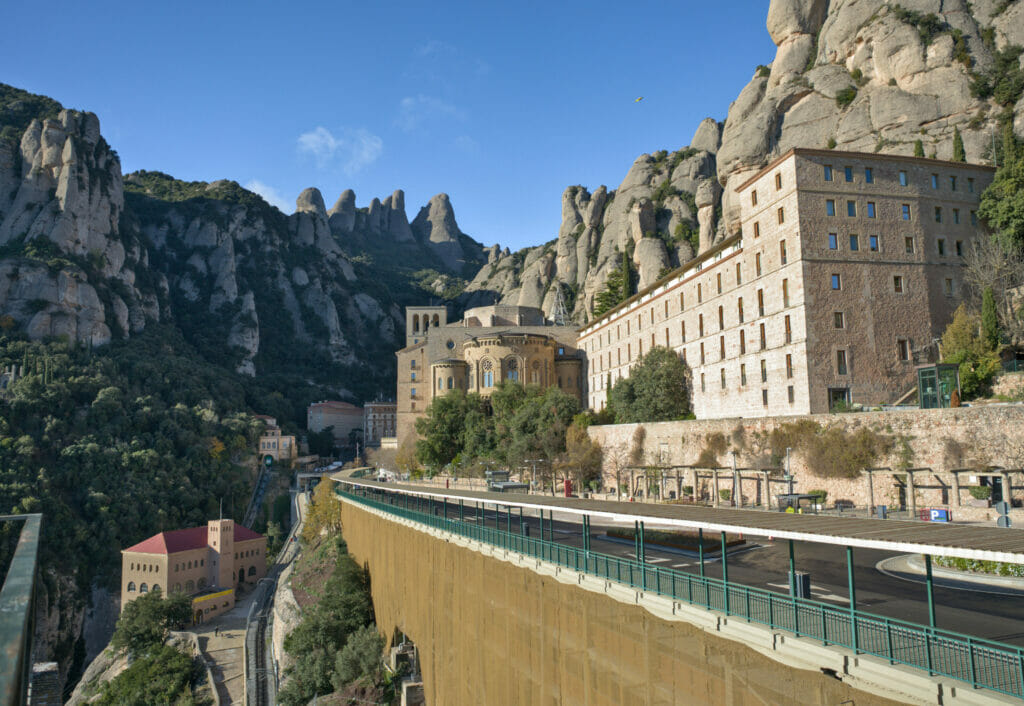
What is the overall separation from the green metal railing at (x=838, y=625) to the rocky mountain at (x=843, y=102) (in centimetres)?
4681

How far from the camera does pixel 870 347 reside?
39688mm

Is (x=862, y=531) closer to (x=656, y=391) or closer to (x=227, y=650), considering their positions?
(x=656, y=391)

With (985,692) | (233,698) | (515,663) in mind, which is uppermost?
(985,692)

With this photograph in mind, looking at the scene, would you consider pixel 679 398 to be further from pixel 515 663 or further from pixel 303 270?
pixel 303 270

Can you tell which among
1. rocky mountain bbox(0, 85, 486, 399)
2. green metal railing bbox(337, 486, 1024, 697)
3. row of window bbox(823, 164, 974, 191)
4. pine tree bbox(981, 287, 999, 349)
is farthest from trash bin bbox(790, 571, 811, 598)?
rocky mountain bbox(0, 85, 486, 399)

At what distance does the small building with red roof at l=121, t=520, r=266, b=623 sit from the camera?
64.2 meters

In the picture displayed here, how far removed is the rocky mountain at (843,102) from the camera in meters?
53.0

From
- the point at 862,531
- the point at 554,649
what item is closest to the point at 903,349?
the point at 554,649

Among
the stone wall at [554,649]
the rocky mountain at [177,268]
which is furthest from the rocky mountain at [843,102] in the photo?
the rocky mountain at [177,268]

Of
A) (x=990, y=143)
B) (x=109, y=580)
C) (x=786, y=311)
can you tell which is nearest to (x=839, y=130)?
(x=990, y=143)

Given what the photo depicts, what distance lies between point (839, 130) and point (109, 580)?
8338cm

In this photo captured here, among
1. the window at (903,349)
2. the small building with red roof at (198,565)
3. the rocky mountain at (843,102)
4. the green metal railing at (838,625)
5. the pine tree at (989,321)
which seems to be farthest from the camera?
the small building with red roof at (198,565)

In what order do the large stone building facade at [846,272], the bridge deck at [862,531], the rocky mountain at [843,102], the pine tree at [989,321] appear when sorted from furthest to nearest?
the rocky mountain at [843,102] → the large stone building facade at [846,272] → the pine tree at [989,321] → the bridge deck at [862,531]

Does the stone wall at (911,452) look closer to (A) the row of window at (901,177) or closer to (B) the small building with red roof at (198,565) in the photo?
(A) the row of window at (901,177)
